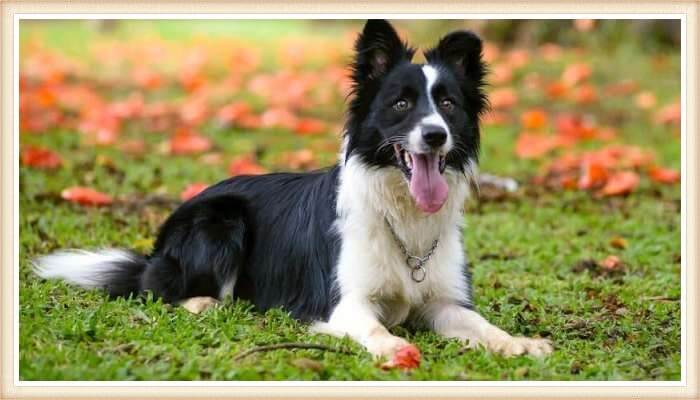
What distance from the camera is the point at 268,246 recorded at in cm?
615

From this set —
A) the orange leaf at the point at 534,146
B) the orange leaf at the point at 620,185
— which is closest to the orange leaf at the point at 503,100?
the orange leaf at the point at 534,146

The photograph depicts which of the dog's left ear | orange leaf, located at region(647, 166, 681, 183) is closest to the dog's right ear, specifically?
the dog's left ear

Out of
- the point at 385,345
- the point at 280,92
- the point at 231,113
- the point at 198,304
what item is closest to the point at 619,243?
the point at 385,345

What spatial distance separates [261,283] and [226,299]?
234 mm

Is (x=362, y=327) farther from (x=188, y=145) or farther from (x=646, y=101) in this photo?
(x=646, y=101)

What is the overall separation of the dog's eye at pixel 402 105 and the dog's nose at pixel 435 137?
0.99 feet

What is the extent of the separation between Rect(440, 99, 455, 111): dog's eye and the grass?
1.26 meters

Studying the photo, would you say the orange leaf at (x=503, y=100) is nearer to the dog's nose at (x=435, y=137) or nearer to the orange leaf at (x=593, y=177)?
the orange leaf at (x=593, y=177)

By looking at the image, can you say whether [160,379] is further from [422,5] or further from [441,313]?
[422,5]

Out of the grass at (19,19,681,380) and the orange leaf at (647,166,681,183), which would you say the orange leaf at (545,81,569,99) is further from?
the orange leaf at (647,166,681,183)

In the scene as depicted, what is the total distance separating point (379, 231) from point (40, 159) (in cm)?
524

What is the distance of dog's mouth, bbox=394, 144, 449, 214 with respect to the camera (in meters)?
5.33

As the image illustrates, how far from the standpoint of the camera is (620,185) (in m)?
9.59

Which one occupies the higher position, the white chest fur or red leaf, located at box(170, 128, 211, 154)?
red leaf, located at box(170, 128, 211, 154)
